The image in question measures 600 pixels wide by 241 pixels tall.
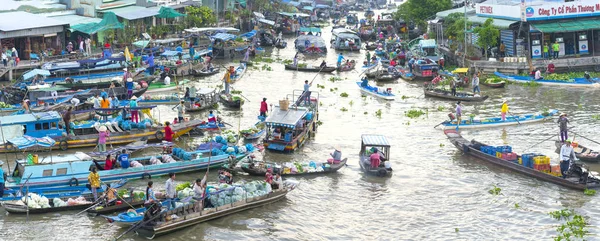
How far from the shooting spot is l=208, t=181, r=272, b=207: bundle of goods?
70.8 feet

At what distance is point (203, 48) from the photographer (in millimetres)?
50781

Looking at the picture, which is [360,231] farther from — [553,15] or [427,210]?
[553,15]

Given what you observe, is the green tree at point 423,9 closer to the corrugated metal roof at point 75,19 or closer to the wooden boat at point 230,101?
the corrugated metal roof at point 75,19

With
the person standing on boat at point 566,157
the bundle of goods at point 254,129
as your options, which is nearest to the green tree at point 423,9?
the bundle of goods at point 254,129

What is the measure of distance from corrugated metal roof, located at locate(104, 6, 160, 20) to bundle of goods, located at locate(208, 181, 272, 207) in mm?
31322

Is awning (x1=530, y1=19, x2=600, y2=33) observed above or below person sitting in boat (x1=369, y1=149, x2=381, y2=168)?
above

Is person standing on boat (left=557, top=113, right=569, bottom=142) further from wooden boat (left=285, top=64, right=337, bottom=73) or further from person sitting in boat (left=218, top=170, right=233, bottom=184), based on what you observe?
wooden boat (left=285, top=64, right=337, bottom=73)


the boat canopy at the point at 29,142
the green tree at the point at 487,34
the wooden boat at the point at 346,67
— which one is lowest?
the boat canopy at the point at 29,142

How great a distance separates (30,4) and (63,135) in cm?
Result: 2387

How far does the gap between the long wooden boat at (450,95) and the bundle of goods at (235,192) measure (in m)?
17.0

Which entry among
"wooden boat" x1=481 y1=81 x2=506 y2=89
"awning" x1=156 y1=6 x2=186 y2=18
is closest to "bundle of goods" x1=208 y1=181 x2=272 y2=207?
"wooden boat" x1=481 y1=81 x2=506 y2=89

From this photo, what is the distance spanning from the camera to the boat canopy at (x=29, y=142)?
25875mm

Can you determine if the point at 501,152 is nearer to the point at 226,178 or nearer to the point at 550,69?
the point at 226,178

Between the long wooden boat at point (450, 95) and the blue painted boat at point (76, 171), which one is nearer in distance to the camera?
the blue painted boat at point (76, 171)
